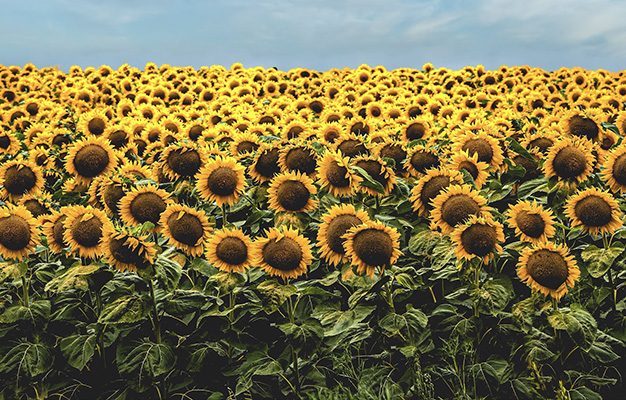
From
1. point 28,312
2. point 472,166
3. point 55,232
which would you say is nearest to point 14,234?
point 55,232

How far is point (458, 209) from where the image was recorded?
17.1ft

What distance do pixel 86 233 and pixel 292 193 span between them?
4.52 ft

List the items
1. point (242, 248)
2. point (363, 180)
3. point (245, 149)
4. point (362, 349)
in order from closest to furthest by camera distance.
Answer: point (242, 248), point (362, 349), point (363, 180), point (245, 149)

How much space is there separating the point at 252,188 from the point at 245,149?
1.19 metres

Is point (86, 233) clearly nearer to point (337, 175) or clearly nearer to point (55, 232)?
point (55, 232)

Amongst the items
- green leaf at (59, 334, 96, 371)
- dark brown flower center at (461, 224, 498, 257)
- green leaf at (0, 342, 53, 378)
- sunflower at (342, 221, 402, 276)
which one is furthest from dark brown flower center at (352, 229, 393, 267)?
green leaf at (0, 342, 53, 378)

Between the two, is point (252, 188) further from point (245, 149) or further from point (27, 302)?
point (27, 302)

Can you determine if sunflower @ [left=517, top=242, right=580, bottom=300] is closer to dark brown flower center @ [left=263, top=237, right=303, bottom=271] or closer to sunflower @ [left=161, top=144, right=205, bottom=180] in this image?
dark brown flower center @ [left=263, top=237, right=303, bottom=271]

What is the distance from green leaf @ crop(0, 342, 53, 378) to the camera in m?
5.09

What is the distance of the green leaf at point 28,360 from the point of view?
5.09 metres

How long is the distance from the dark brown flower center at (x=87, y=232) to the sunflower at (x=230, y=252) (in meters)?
0.69

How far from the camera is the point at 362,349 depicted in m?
5.38

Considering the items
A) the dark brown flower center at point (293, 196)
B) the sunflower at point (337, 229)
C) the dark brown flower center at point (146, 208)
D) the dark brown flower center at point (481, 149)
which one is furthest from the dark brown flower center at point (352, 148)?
the dark brown flower center at point (146, 208)

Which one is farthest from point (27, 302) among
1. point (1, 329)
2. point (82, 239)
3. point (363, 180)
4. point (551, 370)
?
point (551, 370)
